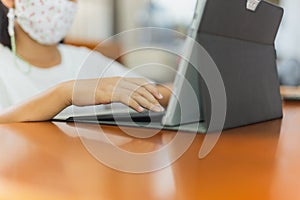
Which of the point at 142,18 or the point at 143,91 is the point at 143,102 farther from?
the point at 142,18

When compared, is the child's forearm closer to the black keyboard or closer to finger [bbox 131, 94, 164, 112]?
the black keyboard

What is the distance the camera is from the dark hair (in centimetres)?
148

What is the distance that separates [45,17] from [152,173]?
1220mm

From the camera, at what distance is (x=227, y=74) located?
67 centimetres

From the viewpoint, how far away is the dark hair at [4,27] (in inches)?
58.4

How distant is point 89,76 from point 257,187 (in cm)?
47

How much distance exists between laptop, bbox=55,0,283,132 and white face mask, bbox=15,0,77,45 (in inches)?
32.3

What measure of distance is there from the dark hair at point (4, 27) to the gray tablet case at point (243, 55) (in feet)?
3.35

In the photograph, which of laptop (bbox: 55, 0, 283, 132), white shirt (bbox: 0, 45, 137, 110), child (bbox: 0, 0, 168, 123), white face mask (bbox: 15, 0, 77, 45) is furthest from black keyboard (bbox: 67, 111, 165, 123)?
white face mask (bbox: 15, 0, 77, 45)

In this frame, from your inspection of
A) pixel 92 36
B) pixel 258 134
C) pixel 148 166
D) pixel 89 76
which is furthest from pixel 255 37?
pixel 92 36

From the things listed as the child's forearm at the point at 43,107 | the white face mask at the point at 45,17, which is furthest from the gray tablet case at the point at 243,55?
the white face mask at the point at 45,17

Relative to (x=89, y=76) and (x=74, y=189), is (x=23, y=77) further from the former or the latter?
(x=74, y=189)

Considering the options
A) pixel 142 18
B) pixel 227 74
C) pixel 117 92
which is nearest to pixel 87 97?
pixel 117 92

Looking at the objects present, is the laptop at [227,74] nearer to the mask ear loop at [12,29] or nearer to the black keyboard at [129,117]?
the black keyboard at [129,117]
